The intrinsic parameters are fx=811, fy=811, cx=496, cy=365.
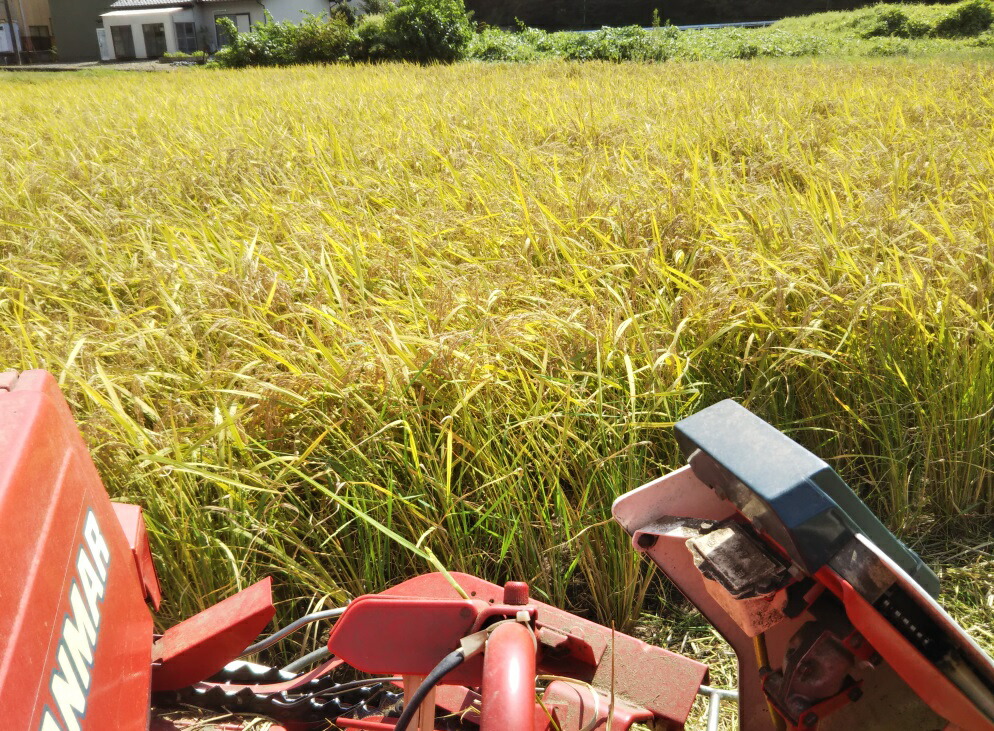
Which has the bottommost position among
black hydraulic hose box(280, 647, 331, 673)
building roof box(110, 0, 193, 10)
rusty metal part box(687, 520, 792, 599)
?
black hydraulic hose box(280, 647, 331, 673)

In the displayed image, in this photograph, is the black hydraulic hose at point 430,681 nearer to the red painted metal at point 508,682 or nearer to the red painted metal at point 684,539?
the red painted metal at point 508,682

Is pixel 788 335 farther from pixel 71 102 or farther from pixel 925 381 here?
pixel 71 102

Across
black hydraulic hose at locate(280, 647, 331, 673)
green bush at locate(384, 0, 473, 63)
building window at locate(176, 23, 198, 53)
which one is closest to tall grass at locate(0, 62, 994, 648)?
black hydraulic hose at locate(280, 647, 331, 673)

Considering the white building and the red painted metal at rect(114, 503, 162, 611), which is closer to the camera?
the red painted metal at rect(114, 503, 162, 611)

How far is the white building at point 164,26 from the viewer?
2989cm

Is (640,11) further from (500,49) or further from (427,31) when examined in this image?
(427,31)

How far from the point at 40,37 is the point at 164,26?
7.01 meters

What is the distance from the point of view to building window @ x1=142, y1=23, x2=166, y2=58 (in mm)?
31125

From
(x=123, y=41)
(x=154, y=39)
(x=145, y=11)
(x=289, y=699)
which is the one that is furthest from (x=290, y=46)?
(x=123, y=41)

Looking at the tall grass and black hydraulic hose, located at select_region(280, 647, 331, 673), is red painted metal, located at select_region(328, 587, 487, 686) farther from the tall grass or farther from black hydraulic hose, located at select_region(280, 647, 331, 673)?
the tall grass

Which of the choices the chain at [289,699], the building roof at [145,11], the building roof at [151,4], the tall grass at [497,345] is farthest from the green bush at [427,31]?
the building roof at [151,4]

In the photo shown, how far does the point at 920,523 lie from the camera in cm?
197

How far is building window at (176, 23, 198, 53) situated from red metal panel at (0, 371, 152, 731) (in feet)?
112

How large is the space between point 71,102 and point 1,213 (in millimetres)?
4917
